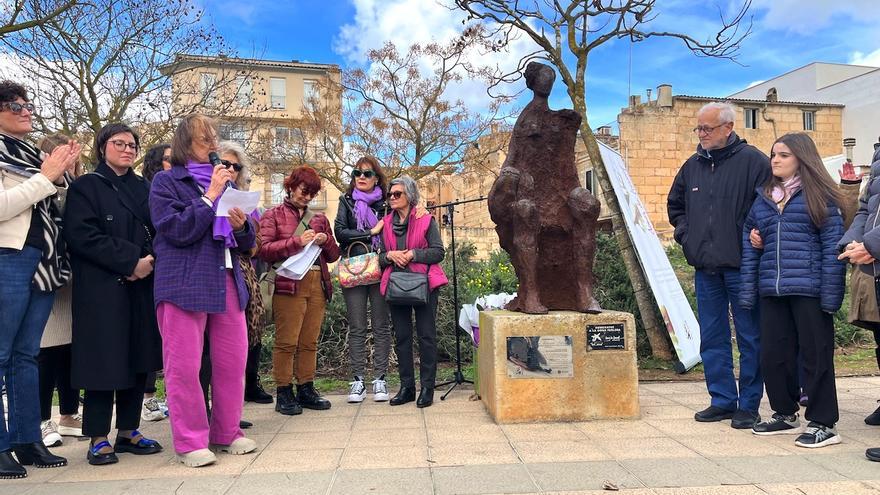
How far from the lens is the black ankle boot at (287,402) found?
463 centimetres

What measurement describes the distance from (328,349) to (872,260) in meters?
5.07

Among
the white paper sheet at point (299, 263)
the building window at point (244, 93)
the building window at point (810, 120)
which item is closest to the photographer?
the white paper sheet at point (299, 263)

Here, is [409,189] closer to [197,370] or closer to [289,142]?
[197,370]

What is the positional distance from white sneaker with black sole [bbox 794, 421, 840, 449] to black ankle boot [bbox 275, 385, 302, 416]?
3.41 m

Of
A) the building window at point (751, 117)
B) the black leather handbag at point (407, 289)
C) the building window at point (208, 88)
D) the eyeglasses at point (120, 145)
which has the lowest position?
the black leather handbag at point (407, 289)

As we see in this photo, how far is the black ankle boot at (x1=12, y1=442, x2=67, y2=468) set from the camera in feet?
11.2

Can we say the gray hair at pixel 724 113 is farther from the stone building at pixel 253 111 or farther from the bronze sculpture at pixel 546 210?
the stone building at pixel 253 111

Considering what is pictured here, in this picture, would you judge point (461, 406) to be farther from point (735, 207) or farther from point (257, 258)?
point (735, 207)

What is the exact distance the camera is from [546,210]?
14.8 ft

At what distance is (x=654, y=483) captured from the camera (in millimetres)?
2883

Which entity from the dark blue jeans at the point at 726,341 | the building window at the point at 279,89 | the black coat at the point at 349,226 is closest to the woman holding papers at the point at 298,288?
the black coat at the point at 349,226

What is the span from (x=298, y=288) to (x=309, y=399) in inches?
37.4

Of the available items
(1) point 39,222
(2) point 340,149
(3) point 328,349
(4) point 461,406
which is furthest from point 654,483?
(2) point 340,149

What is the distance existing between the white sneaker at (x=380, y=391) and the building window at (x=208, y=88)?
29.6 ft
